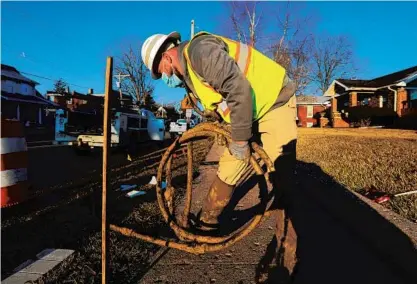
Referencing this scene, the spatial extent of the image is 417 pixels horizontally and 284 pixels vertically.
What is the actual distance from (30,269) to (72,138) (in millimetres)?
11435

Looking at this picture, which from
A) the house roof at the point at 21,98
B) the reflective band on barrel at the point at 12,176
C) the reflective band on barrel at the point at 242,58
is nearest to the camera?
the reflective band on barrel at the point at 242,58

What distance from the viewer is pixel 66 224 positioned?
176 inches

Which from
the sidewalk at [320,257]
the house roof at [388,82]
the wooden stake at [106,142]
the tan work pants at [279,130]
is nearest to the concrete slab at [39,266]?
the wooden stake at [106,142]

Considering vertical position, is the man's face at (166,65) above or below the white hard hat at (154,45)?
below

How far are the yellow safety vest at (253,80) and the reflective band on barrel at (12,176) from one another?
9.38 ft

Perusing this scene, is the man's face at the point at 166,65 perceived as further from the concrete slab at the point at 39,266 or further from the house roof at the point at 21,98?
the house roof at the point at 21,98

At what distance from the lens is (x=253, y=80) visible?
291 cm

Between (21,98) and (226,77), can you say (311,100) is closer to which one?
(21,98)

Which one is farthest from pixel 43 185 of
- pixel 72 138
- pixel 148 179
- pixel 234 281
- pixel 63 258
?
pixel 72 138

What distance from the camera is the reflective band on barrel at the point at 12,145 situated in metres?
4.55

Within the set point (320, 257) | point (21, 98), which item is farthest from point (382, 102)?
point (21, 98)

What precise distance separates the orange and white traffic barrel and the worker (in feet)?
7.91

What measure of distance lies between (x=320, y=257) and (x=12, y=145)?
3.74m

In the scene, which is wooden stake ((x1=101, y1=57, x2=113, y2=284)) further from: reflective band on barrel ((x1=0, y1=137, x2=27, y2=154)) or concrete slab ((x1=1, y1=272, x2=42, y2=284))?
reflective band on barrel ((x1=0, y1=137, x2=27, y2=154))
